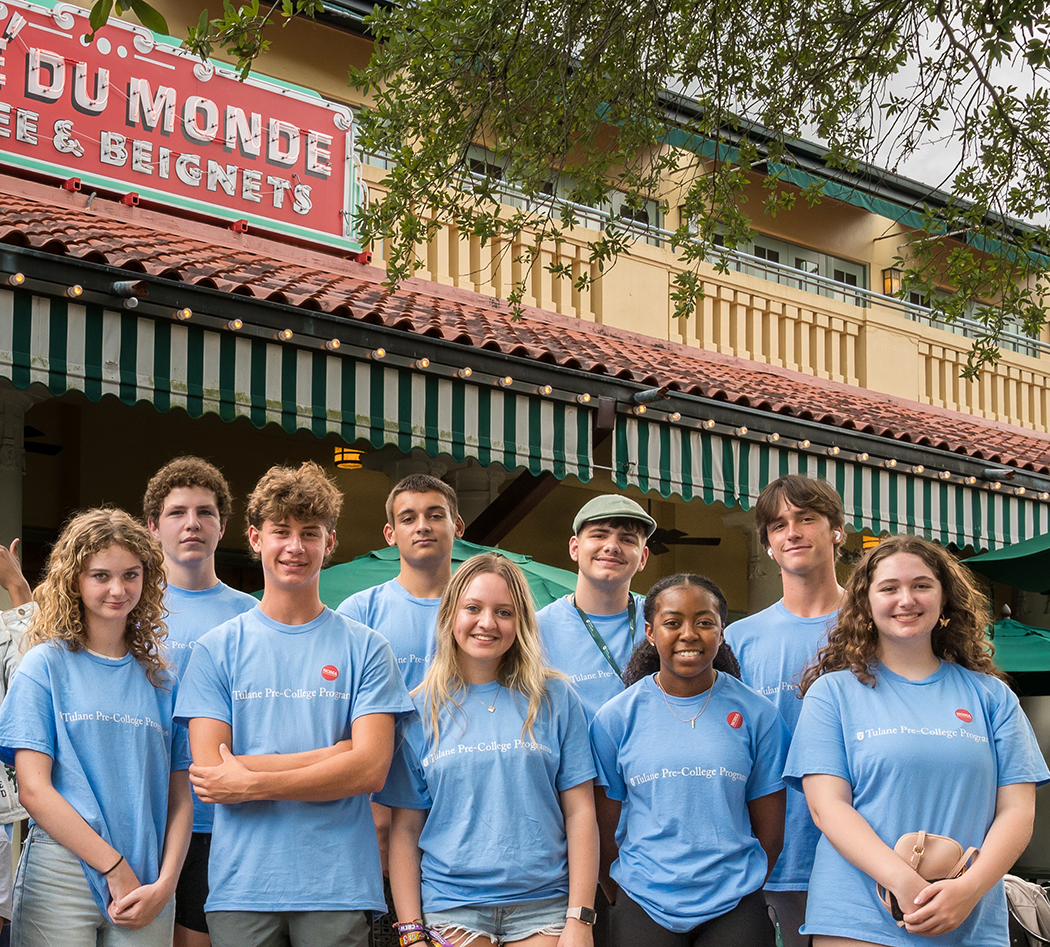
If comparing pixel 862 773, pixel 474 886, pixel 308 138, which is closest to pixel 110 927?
pixel 474 886

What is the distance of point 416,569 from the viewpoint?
14.7ft

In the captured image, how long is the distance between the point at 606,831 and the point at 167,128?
6776mm

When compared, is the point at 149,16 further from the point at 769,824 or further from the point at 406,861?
the point at 769,824

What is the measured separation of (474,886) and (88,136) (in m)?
6.80

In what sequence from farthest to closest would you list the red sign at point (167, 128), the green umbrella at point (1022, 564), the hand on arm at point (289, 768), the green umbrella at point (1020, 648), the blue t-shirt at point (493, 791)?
the green umbrella at point (1022, 564), the red sign at point (167, 128), the green umbrella at point (1020, 648), the blue t-shirt at point (493, 791), the hand on arm at point (289, 768)

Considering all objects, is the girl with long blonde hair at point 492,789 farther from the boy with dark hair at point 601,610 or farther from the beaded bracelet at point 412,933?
the boy with dark hair at point 601,610

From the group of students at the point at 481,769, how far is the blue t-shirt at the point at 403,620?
2.03 ft

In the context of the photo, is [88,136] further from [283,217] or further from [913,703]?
[913,703]

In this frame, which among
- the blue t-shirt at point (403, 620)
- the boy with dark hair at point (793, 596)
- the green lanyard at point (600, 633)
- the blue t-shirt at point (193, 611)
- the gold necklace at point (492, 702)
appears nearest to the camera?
the gold necklace at point (492, 702)

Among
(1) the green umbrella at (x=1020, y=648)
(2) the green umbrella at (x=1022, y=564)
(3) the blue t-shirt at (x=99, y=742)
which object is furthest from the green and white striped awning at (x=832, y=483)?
(3) the blue t-shirt at (x=99, y=742)

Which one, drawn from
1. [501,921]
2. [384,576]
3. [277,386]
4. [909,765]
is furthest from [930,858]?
[277,386]

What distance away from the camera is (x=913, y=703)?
11.4 ft

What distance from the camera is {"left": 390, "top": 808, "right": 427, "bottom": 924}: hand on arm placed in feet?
Answer: 11.3

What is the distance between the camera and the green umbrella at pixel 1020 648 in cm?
807
